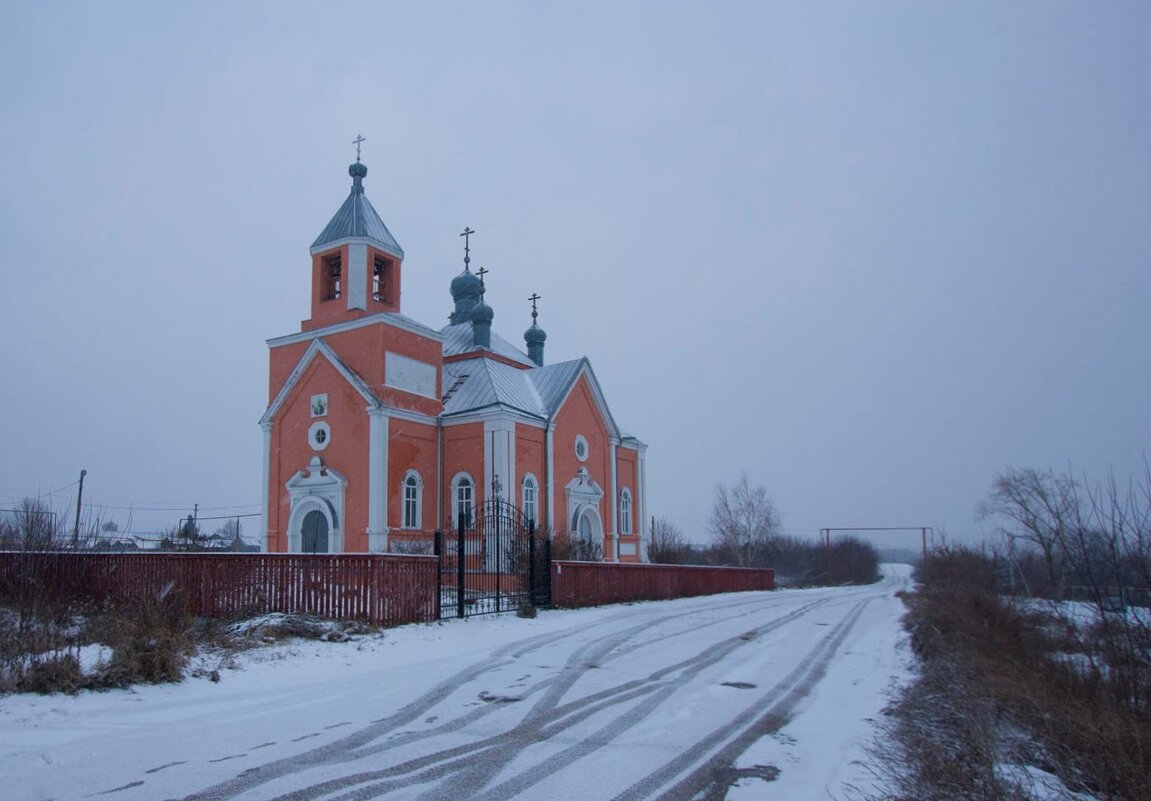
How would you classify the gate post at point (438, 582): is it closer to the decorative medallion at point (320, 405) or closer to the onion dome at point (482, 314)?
the decorative medallion at point (320, 405)

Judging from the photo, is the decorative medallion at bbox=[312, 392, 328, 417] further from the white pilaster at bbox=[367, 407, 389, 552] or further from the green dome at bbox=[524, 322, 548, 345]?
the green dome at bbox=[524, 322, 548, 345]

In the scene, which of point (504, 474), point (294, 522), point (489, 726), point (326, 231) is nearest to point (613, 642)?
point (489, 726)

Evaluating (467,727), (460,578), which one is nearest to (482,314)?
(460,578)

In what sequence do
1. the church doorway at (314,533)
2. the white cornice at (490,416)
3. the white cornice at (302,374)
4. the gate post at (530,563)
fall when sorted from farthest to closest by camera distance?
the white cornice at (490,416) < the church doorway at (314,533) < the white cornice at (302,374) < the gate post at (530,563)

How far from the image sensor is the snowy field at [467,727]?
570 centimetres

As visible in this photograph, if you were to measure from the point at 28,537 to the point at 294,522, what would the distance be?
14.3 metres

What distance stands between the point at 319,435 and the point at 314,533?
2.98 m

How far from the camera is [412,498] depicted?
26469 millimetres

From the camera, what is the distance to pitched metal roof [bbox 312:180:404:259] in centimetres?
2703

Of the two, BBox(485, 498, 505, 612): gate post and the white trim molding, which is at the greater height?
the white trim molding

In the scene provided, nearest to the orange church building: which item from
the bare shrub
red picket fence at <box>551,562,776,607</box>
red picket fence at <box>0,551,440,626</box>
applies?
the bare shrub

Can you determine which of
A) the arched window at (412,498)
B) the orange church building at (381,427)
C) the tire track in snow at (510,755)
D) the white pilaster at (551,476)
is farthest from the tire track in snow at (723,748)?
the white pilaster at (551,476)

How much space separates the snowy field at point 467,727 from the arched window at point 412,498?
1381cm

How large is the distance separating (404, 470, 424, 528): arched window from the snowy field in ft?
45.3
